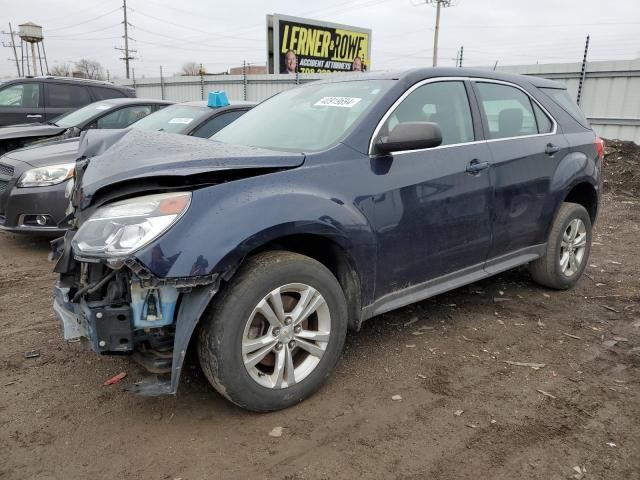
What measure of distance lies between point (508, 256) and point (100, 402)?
2.97 meters

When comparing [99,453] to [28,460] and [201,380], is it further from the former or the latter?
[201,380]

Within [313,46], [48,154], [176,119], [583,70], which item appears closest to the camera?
[48,154]

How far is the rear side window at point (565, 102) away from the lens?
441 centimetres

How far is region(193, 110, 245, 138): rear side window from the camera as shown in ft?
18.8

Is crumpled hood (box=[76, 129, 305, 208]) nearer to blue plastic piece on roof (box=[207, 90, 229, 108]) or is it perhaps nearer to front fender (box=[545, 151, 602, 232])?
front fender (box=[545, 151, 602, 232])

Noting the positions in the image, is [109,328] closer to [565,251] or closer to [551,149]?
[551,149]

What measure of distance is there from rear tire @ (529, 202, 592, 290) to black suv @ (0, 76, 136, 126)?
7802mm

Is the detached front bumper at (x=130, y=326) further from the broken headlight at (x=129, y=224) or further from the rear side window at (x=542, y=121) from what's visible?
the rear side window at (x=542, y=121)

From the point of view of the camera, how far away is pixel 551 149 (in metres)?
4.07

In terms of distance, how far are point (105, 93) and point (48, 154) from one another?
15.1 feet

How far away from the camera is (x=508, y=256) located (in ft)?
12.9

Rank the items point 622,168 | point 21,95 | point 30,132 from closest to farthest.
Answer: point 30,132 < point 21,95 < point 622,168

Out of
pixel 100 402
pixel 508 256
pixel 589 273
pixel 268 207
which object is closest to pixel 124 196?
pixel 268 207

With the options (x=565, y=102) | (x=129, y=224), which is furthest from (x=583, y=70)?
(x=129, y=224)
